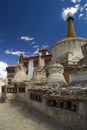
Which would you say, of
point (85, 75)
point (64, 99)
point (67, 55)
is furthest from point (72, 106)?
point (67, 55)

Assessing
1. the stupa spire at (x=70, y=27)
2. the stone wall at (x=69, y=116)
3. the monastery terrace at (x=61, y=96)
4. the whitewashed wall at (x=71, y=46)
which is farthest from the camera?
the stupa spire at (x=70, y=27)

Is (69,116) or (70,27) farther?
(70,27)

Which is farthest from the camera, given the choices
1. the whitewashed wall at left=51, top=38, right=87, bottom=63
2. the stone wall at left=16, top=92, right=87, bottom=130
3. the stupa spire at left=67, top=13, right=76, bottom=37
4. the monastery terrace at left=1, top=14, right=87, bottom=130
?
the stupa spire at left=67, top=13, right=76, bottom=37

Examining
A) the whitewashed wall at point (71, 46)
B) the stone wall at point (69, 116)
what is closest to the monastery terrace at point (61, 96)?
the stone wall at point (69, 116)

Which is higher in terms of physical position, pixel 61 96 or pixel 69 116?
pixel 61 96

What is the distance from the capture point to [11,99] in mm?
16703

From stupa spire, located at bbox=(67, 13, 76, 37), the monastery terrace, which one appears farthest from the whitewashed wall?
the monastery terrace

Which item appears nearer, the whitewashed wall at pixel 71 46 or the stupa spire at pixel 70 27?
the whitewashed wall at pixel 71 46

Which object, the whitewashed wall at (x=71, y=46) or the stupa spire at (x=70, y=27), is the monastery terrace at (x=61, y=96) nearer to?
the whitewashed wall at (x=71, y=46)

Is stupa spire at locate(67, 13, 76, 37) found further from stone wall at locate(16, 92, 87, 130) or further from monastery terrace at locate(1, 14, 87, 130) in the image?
stone wall at locate(16, 92, 87, 130)

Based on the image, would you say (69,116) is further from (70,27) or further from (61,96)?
(70,27)

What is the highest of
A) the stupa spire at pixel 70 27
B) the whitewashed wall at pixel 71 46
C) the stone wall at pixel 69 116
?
the stupa spire at pixel 70 27

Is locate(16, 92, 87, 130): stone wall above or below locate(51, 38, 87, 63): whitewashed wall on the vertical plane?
below

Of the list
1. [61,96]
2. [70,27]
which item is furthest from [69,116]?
[70,27]
